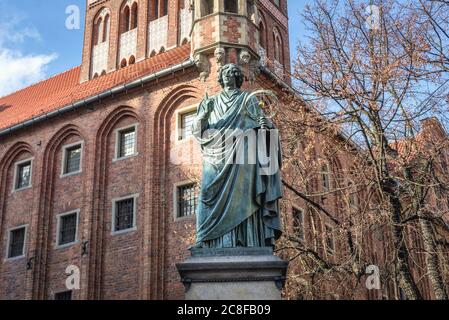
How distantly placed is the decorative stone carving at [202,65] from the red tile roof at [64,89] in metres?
1.17

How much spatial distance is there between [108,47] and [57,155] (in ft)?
17.7

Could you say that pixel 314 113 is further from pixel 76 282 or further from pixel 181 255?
pixel 76 282

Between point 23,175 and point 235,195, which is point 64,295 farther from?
point 235,195

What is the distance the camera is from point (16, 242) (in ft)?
79.8

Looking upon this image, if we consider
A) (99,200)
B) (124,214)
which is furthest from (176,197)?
(99,200)

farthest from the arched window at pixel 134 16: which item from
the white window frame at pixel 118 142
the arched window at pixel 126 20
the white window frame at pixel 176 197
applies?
the white window frame at pixel 176 197

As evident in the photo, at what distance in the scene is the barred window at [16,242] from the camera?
78.7ft

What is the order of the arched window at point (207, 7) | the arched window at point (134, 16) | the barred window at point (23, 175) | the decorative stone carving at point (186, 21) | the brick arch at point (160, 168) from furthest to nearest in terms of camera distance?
the arched window at point (134, 16), the barred window at point (23, 175), the decorative stone carving at point (186, 21), the arched window at point (207, 7), the brick arch at point (160, 168)

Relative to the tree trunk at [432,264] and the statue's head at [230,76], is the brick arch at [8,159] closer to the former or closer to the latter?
the tree trunk at [432,264]

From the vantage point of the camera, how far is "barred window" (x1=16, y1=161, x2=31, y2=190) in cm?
2530

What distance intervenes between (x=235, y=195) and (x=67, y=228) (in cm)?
1731

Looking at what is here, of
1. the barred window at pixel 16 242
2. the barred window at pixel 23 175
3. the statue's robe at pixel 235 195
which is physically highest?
the barred window at pixel 23 175
